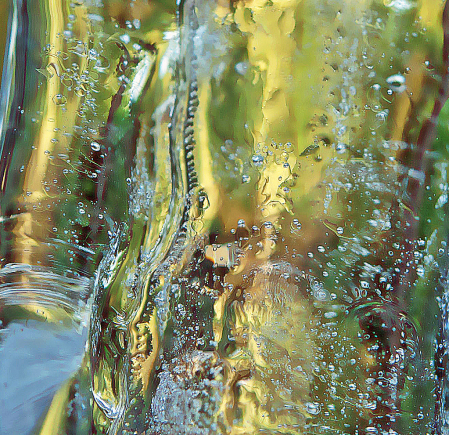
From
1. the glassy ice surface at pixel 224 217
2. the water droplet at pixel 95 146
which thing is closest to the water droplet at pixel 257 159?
the glassy ice surface at pixel 224 217

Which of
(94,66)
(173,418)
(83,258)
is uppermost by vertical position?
(94,66)

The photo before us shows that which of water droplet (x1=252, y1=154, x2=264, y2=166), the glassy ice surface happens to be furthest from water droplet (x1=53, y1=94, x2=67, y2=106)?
water droplet (x1=252, y1=154, x2=264, y2=166)

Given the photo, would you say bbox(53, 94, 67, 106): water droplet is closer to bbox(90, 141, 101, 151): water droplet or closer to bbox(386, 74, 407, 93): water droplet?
bbox(90, 141, 101, 151): water droplet

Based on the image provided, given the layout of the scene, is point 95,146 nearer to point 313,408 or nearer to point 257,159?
point 257,159

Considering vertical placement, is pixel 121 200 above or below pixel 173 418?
above

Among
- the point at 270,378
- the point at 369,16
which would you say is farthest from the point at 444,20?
the point at 270,378

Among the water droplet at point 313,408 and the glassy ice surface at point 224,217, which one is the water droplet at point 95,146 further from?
the water droplet at point 313,408

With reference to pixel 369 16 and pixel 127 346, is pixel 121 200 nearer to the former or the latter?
pixel 127 346

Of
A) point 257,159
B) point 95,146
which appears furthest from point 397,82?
point 95,146
